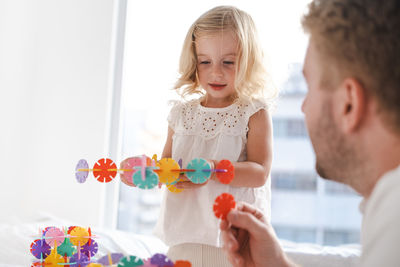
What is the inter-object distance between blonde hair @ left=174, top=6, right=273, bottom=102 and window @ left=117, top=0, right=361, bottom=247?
868mm

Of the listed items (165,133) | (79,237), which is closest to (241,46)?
(79,237)

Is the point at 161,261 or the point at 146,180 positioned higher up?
the point at 146,180

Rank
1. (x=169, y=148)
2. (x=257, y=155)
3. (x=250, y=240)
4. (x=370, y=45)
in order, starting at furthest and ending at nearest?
(x=169, y=148) < (x=257, y=155) < (x=250, y=240) < (x=370, y=45)

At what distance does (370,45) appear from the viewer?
26.7 inches

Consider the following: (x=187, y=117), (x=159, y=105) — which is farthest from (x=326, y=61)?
(x=159, y=105)

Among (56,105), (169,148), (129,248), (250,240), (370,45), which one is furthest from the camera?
(56,105)

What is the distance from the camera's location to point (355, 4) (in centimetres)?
69

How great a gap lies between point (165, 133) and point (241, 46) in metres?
1.14

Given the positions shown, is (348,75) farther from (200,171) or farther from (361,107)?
(200,171)

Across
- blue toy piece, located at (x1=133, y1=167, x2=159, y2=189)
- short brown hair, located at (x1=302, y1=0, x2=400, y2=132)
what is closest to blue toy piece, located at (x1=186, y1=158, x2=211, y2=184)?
blue toy piece, located at (x1=133, y1=167, x2=159, y2=189)

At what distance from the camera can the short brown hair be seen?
2.16ft

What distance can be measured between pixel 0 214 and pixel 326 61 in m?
1.91

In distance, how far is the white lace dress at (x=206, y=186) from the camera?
46.3 inches

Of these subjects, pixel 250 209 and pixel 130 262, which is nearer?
pixel 130 262
